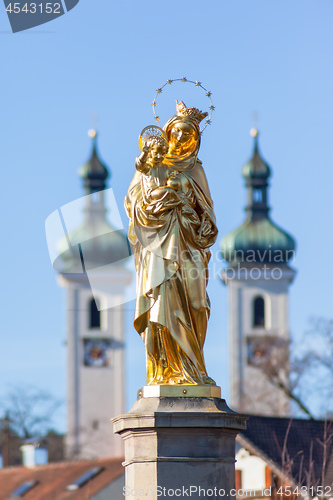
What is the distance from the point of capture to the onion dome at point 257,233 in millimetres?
93812

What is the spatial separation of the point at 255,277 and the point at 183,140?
83116mm

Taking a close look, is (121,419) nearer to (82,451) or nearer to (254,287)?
(82,451)

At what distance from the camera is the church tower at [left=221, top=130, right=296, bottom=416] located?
306ft

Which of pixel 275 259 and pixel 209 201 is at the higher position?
pixel 275 259

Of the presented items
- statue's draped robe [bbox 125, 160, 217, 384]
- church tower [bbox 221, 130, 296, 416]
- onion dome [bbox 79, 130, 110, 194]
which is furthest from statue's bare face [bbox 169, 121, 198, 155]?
onion dome [bbox 79, 130, 110, 194]

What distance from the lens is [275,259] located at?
310 feet

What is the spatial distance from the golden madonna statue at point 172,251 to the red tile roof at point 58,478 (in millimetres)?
27662

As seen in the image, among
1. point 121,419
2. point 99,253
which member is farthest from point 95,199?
point 121,419

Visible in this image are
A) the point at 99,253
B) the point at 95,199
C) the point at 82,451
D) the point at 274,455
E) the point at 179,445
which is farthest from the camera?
the point at 95,199

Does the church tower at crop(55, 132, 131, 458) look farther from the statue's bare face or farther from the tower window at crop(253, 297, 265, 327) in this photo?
the statue's bare face

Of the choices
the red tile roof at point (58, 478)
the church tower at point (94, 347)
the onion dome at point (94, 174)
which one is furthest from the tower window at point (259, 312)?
the red tile roof at point (58, 478)

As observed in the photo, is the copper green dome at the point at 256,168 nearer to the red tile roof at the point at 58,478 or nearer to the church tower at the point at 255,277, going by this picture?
the church tower at the point at 255,277

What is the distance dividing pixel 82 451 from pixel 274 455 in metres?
53.0

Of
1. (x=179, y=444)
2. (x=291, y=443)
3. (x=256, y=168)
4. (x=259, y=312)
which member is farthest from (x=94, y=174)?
(x=179, y=444)
